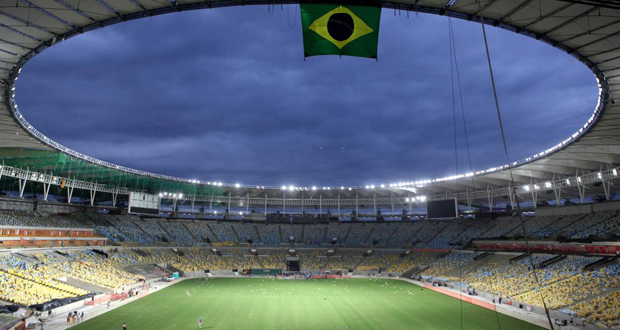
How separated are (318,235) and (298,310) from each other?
44911mm

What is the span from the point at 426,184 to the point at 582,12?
53.6 meters

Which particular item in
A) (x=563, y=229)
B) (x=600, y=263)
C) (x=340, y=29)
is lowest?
(x=600, y=263)

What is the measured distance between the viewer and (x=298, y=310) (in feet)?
111

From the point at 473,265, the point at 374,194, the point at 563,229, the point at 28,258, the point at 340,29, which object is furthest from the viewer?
the point at 374,194

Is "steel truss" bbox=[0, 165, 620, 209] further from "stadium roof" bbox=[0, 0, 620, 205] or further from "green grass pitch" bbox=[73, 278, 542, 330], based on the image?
"green grass pitch" bbox=[73, 278, 542, 330]

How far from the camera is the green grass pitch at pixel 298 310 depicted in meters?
28.2

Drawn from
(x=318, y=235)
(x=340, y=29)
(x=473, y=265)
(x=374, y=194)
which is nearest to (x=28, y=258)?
(x=340, y=29)

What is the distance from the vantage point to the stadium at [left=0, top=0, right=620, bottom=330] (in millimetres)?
16266

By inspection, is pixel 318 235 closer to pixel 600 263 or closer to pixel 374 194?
pixel 374 194

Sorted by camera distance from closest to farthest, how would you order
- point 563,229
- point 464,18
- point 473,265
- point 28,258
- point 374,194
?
point 464,18 < point 28,258 < point 563,229 < point 473,265 < point 374,194

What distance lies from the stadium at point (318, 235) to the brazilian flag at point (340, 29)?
0.16 feet

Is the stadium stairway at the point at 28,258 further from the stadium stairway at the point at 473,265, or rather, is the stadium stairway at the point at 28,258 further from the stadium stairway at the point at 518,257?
the stadium stairway at the point at 518,257

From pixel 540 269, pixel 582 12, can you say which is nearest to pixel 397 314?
pixel 540 269

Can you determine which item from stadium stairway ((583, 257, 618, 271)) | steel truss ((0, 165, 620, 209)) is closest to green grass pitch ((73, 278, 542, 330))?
stadium stairway ((583, 257, 618, 271))
